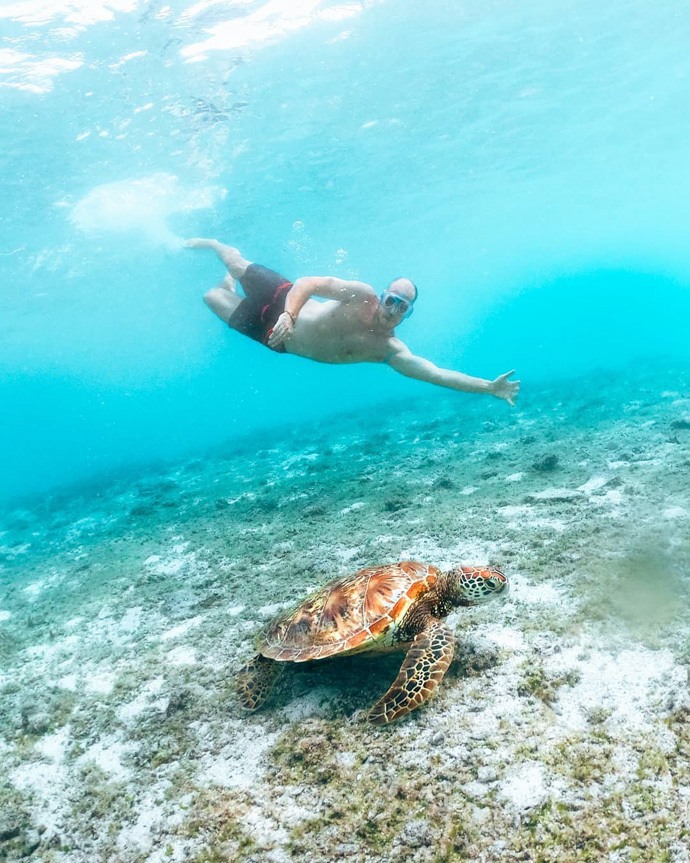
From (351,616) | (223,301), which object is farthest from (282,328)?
(351,616)

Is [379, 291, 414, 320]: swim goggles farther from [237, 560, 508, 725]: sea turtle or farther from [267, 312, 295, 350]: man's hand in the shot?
[237, 560, 508, 725]: sea turtle

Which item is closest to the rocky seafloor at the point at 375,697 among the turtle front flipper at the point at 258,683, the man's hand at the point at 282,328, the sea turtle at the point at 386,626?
the turtle front flipper at the point at 258,683

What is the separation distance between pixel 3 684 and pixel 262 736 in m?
3.44

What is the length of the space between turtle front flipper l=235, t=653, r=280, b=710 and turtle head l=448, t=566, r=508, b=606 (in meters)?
1.53

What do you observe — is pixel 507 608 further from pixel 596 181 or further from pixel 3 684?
pixel 596 181

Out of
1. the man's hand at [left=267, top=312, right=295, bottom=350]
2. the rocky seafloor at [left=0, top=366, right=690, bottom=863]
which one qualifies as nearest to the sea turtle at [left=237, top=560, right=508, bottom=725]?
the rocky seafloor at [left=0, top=366, right=690, bottom=863]

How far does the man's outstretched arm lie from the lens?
532 cm

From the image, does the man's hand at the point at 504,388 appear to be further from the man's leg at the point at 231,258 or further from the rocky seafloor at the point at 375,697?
the man's leg at the point at 231,258

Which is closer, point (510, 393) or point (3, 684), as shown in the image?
point (3, 684)

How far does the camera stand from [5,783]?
139 inches

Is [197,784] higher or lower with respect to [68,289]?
lower

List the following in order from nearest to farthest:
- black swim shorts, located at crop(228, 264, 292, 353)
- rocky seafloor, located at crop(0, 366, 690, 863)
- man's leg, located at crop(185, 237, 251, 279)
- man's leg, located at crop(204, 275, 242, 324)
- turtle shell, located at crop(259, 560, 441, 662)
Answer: rocky seafloor, located at crop(0, 366, 690, 863) < turtle shell, located at crop(259, 560, 441, 662) < black swim shorts, located at crop(228, 264, 292, 353) < man's leg, located at crop(204, 275, 242, 324) < man's leg, located at crop(185, 237, 251, 279)

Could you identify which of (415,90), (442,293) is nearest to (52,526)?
(415,90)

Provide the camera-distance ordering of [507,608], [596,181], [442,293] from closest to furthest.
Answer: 1. [507,608]
2. [596,181]
3. [442,293]
